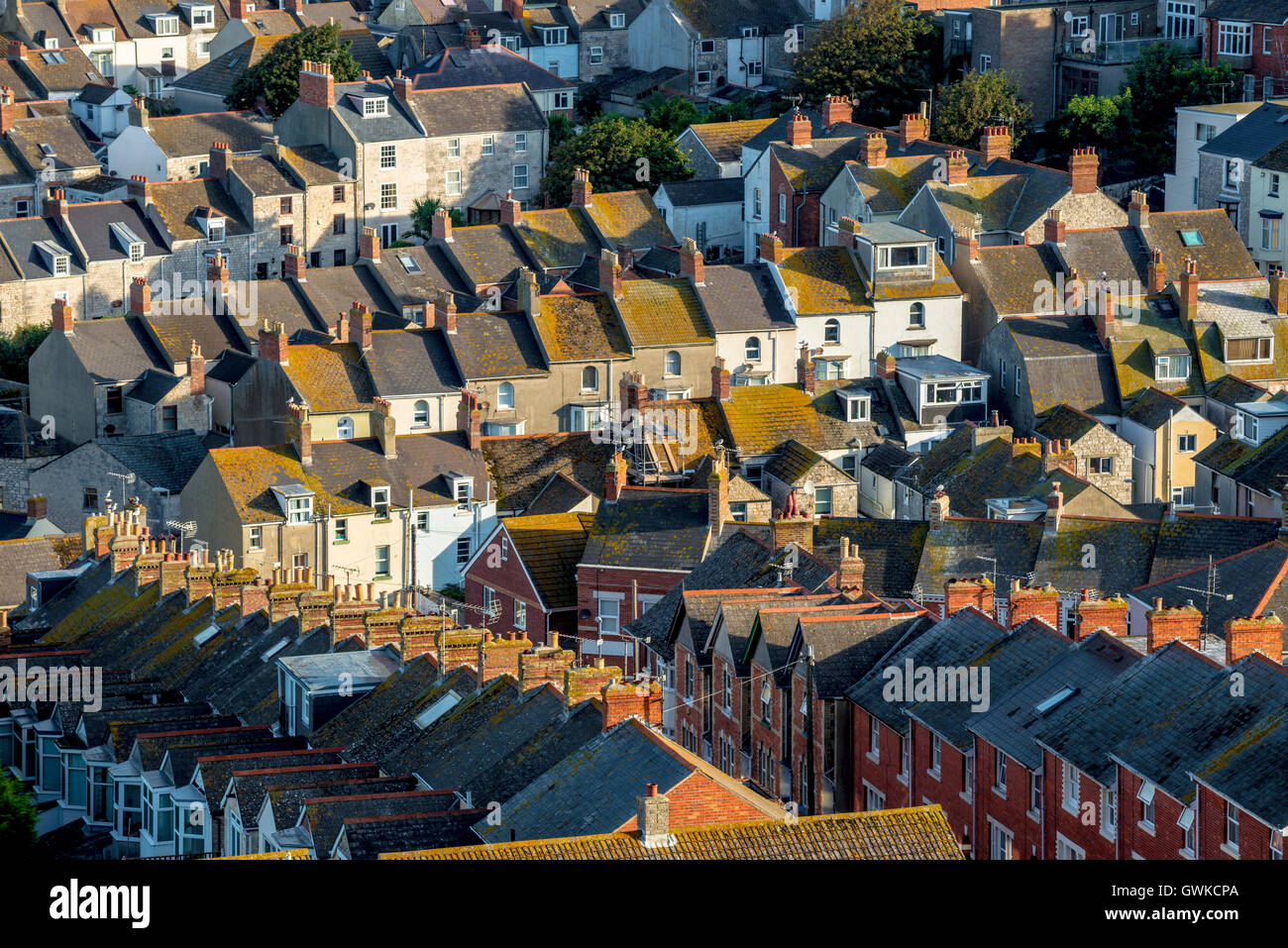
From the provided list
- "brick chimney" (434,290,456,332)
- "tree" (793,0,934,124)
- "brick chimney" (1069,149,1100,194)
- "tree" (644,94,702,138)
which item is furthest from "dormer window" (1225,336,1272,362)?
"tree" (644,94,702,138)

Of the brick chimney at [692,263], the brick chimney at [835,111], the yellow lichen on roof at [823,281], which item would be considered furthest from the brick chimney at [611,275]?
the brick chimney at [835,111]

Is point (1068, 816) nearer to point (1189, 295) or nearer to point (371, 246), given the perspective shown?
point (1189, 295)

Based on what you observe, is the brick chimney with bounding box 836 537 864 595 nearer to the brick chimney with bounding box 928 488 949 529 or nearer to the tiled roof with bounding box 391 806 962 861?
the brick chimney with bounding box 928 488 949 529

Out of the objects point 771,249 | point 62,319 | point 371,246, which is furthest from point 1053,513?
point 371,246

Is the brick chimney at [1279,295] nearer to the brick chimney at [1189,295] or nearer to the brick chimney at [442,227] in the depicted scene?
the brick chimney at [1189,295]

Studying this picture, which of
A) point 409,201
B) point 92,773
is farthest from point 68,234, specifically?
point 92,773

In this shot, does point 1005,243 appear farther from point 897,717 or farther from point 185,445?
point 897,717
